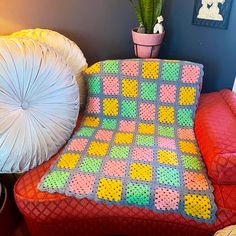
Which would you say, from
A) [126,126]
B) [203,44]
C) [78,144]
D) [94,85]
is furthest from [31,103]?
[203,44]

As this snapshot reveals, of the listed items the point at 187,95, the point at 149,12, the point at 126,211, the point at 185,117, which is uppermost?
the point at 149,12

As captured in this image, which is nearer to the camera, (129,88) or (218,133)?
(218,133)

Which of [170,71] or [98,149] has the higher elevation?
[170,71]

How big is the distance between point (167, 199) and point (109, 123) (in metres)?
0.58

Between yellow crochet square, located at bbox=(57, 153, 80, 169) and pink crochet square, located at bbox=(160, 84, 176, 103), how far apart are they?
1.87 ft

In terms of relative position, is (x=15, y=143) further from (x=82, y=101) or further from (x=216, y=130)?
(x=216, y=130)

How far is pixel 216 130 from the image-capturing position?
1.16m

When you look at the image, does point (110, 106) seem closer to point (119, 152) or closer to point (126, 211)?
point (119, 152)

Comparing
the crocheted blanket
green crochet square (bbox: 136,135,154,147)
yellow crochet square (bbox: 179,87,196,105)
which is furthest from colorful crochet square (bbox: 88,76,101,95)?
yellow crochet square (bbox: 179,87,196,105)

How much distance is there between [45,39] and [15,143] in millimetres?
638

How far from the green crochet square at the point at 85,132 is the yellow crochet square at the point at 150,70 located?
413 mm

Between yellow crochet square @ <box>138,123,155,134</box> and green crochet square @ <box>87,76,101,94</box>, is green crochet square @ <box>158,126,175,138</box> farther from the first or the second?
green crochet square @ <box>87,76,101,94</box>

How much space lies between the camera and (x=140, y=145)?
1.24 m

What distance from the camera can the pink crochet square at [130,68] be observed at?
1.38m
